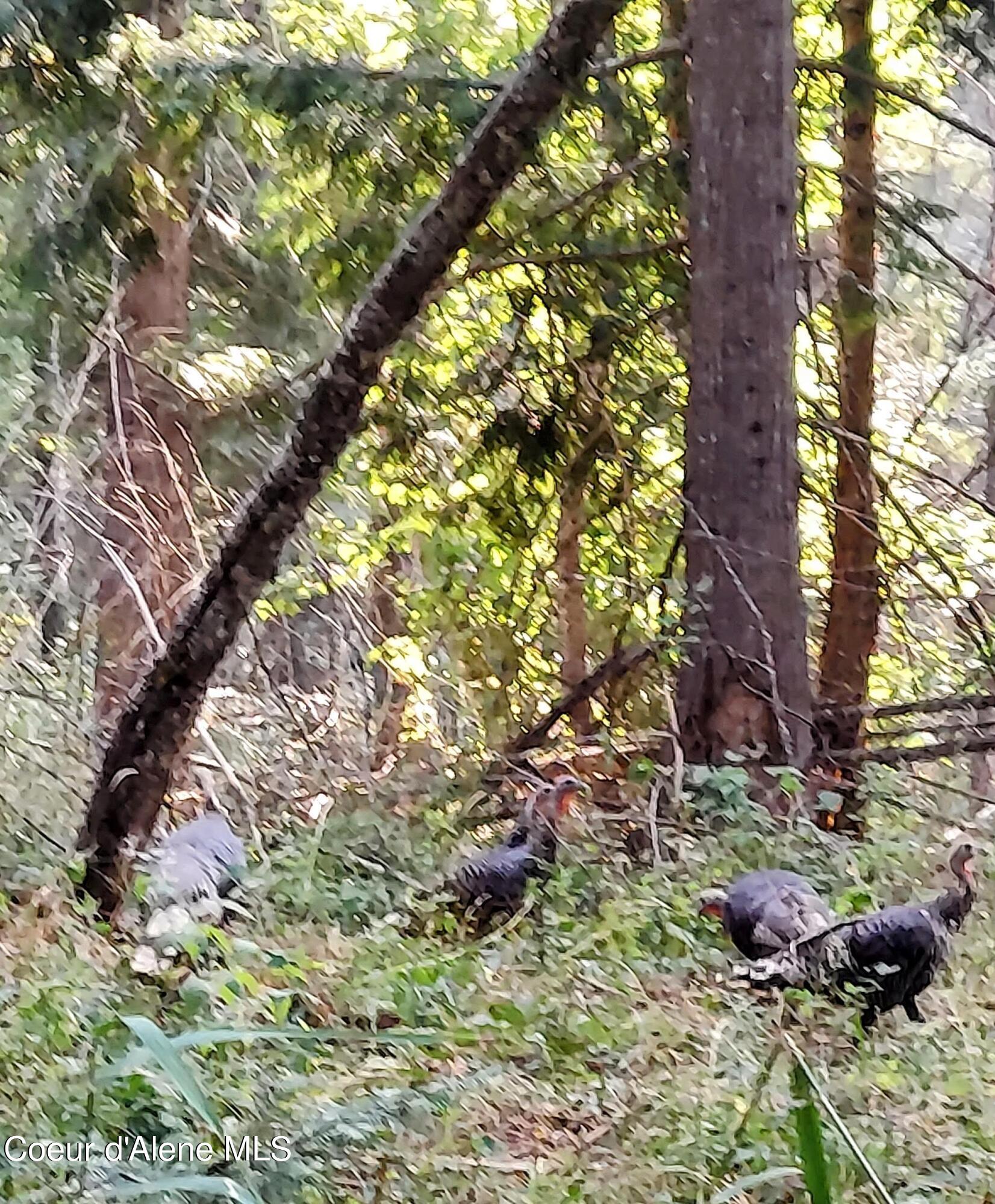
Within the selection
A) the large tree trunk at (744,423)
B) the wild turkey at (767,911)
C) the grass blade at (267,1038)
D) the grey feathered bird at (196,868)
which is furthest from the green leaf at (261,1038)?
the large tree trunk at (744,423)

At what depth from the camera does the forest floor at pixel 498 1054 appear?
2.30 metres

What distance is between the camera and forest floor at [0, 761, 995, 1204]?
7.54 feet

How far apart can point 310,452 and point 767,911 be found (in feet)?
5.42

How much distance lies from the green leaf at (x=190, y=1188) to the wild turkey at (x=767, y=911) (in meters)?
1.60

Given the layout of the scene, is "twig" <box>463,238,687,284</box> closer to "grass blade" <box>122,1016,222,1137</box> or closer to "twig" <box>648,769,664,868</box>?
"twig" <box>648,769,664,868</box>

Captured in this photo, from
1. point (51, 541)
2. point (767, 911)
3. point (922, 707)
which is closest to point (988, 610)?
point (922, 707)

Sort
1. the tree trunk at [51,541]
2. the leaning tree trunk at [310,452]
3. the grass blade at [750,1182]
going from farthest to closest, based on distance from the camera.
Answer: the tree trunk at [51,541] < the leaning tree trunk at [310,452] < the grass blade at [750,1182]

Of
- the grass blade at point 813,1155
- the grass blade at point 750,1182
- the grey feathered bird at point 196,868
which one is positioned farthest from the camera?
the grey feathered bird at point 196,868

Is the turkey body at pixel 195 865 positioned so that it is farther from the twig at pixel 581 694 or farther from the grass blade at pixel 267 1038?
the twig at pixel 581 694

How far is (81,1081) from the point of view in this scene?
247 centimetres

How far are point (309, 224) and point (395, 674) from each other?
2.01 m

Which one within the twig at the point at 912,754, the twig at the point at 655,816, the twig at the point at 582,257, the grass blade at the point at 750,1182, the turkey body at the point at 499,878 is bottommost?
the grass blade at the point at 750,1182

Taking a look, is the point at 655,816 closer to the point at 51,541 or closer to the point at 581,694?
the point at 581,694

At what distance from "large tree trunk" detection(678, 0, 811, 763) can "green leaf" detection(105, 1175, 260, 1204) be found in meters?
2.79
